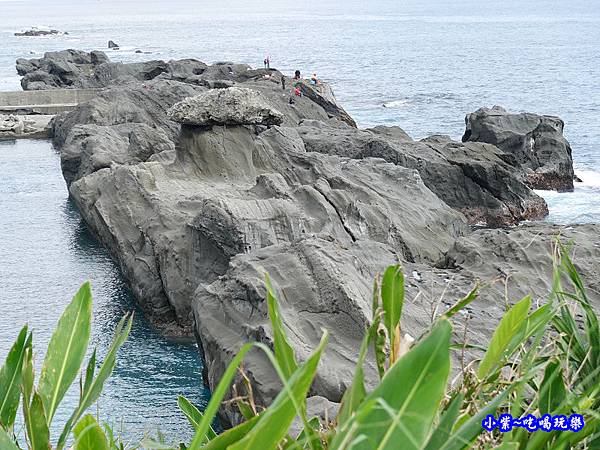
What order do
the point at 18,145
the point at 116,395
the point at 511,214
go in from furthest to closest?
the point at 18,145 < the point at 511,214 < the point at 116,395

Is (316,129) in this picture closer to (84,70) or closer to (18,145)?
(18,145)

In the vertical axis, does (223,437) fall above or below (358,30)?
above

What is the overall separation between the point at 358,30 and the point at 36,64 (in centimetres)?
8658

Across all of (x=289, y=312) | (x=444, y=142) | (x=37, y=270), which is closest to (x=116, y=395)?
(x=289, y=312)

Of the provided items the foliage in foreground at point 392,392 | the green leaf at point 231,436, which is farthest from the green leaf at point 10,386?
the green leaf at point 231,436

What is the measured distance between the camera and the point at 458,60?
8925cm

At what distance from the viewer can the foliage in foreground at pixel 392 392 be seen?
236cm

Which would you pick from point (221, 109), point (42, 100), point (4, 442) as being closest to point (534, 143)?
point (221, 109)

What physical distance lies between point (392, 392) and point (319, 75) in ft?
255

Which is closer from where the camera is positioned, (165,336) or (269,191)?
(165,336)

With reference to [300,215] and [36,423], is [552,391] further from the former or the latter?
[300,215]

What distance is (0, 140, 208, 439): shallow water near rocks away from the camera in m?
14.0

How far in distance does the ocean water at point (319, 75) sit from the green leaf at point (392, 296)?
6.98 ft

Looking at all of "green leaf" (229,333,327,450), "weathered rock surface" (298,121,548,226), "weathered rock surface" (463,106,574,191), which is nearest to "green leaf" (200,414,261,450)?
"green leaf" (229,333,327,450)
